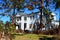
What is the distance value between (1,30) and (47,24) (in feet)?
70.9

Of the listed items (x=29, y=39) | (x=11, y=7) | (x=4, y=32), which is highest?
(x=11, y=7)

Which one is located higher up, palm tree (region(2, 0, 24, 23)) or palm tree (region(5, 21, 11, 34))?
palm tree (region(2, 0, 24, 23))

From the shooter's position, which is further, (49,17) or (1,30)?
(49,17)

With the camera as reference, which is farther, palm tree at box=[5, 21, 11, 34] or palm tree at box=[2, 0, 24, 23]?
palm tree at box=[2, 0, 24, 23]

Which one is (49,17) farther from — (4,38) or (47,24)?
(4,38)

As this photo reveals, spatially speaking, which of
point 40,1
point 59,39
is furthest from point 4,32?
point 40,1

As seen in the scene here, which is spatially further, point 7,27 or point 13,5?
point 13,5

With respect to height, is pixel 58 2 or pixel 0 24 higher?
pixel 58 2

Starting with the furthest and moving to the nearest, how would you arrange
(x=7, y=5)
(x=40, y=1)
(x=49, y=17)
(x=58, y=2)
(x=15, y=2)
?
(x=49, y=17) < (x=40, y=1) < (x=58, y=2) < (x=7, y=5) < (x=15, y=2)

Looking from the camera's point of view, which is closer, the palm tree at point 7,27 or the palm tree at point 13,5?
the palm tree at point 7,27

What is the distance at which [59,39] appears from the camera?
14133mm

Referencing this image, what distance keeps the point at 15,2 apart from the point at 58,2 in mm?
6265

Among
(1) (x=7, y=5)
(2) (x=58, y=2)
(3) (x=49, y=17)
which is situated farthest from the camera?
(3) (x=49, y=17)

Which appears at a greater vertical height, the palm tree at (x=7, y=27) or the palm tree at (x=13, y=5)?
the palm tree at (x=13, y=5)
